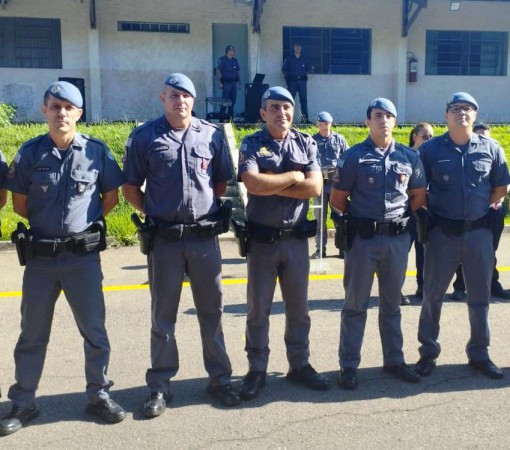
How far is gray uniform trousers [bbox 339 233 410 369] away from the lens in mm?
4750

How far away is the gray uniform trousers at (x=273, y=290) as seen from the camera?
4.63 m

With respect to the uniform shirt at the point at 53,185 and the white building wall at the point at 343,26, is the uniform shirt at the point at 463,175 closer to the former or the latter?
the uniform shirt at the point at 53,185

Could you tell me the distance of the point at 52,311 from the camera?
419 centimetres

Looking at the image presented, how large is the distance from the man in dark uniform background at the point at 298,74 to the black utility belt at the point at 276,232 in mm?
13923

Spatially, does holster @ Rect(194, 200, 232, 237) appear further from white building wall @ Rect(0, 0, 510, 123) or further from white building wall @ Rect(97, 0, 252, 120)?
white building wall @ Rect(97, 0, 252, 120)

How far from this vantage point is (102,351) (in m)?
4.23

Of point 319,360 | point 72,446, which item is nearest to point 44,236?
point 72,446

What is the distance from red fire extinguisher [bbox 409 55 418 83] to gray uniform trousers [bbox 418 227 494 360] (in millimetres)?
16547

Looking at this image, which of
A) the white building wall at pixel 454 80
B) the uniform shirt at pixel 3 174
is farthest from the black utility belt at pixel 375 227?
the white building wall at pixel 454 80

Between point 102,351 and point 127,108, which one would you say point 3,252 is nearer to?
point 102,351

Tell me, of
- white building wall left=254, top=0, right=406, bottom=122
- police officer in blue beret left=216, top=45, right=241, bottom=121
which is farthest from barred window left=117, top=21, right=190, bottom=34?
police officer in blue beret left=216, top=45, right=241, bottom=121

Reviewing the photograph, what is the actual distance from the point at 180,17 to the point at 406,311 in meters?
14.6

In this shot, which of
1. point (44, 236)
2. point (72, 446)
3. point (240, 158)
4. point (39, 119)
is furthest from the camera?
point (39, 119)

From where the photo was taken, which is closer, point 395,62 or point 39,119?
point 39,119
